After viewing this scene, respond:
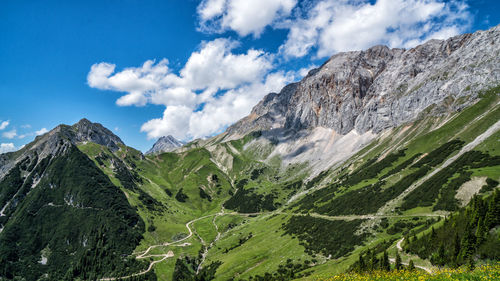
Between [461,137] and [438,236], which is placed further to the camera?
[461,137]

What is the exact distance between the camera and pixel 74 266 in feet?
638

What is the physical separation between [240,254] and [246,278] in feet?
99.4

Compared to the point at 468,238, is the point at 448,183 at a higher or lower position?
lower

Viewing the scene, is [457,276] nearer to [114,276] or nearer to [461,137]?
[461,137]

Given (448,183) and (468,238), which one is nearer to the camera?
(468,238)

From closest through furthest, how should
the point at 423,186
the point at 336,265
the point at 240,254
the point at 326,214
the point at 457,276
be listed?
the point at 457,276 < the point at 336,265 < the point at 423,186 < the point at 240,254 < the point at 326,214

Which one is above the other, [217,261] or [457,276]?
[457,276]

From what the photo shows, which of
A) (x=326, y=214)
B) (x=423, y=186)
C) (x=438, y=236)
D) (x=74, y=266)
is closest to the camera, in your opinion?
(x=438, y=236)

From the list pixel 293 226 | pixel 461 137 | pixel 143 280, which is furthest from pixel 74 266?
pixel 461 137

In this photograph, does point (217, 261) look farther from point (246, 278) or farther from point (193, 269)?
point (246, 278)

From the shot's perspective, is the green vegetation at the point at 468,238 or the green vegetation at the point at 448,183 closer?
the green vegetation at the point at 468,238

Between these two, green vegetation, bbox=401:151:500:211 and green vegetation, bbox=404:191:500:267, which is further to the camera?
green vegetation, bbox=401:151:500:211

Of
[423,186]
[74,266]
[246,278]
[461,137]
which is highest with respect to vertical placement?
[74,266]

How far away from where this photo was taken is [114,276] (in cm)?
17588
